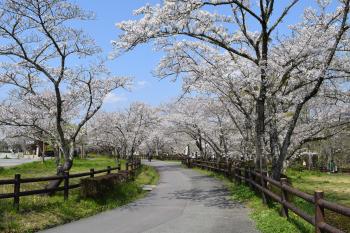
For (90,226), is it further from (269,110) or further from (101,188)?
(269,110)

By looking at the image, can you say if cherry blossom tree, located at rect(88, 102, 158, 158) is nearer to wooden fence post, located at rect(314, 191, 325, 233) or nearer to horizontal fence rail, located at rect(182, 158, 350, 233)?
horizontal fence rail, located at rect(182, 158, 350, 233)

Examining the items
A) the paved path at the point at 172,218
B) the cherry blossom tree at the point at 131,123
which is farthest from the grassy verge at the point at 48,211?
the cherry blossom tree at the point at 131,123

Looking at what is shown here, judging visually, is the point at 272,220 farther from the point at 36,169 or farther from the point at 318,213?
the point at 36,169

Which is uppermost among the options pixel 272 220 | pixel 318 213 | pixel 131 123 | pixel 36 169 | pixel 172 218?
pixel 131 123

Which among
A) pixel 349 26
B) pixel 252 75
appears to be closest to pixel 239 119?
pixel 252 75

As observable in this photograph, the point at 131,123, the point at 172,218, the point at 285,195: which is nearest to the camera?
the point at 285,195

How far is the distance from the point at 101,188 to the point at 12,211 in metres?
4.84

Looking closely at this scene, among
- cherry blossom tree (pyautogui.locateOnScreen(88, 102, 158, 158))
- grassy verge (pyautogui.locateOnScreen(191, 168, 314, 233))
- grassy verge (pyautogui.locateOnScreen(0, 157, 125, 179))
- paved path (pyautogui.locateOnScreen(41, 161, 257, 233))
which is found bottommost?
paved path (pyautogui.locateOnScreen(41, 161, 257, 233))

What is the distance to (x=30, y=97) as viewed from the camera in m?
19.6

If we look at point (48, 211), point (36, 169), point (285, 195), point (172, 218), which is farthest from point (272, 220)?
point (36, 169)

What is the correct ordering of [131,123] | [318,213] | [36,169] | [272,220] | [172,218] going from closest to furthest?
[318,213]
[272,220]
[172,218]
[36,169]
[131,123]

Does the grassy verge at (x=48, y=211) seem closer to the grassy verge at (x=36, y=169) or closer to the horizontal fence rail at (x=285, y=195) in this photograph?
the horizontal fence rail at (x=285, y=195)

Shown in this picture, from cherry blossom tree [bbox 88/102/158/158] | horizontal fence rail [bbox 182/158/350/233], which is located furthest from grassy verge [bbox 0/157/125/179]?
horizontal fence rail [bbox 182/158/350/233]

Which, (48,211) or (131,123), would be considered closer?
(48,211)
